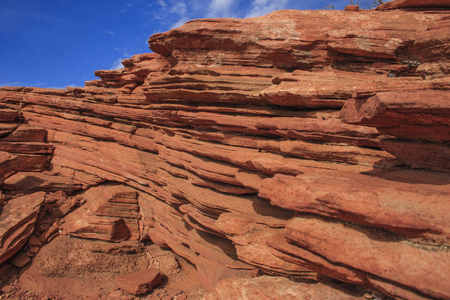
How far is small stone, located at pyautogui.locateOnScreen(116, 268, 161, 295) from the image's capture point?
11.2m

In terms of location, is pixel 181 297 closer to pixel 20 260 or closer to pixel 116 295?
pixel 116 295

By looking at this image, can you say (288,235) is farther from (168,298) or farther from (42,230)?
(42,230)

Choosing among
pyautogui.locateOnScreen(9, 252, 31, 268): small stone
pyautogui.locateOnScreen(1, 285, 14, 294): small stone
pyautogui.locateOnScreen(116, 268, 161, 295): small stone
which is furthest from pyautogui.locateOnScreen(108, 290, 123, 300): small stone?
pyautogui.locateOnScreen(9, 252, 31, 268): small stone

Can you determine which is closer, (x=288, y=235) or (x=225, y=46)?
(x=288, y=235)

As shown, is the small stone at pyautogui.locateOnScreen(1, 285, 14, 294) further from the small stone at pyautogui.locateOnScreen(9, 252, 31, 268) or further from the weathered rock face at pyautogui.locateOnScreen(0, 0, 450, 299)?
the weathered rock face at pyautogui.locateOnScreen(0, 0, 450, 299)

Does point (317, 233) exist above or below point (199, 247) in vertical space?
above

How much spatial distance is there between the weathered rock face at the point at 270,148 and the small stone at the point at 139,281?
1.54 m

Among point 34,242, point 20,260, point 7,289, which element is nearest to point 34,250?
point 34,242

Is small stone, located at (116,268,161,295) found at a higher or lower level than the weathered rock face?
lower

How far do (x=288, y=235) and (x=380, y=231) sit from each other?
183cm

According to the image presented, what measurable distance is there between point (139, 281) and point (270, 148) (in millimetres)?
7596

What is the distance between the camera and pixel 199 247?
→ 1097 cm

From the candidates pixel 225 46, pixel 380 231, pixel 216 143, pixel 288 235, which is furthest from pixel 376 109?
pixel 225 46

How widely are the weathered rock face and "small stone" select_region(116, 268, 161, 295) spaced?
5.05ft
